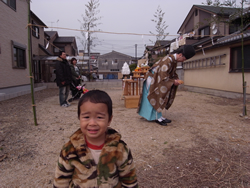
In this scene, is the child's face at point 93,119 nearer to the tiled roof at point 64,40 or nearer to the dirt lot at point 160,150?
the dirt lot at point 160,150

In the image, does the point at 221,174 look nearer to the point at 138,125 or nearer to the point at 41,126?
the point at 138,125

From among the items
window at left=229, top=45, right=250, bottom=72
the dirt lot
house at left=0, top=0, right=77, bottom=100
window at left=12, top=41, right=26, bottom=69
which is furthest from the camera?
window at left=12, top=41, right=26, bottom=69

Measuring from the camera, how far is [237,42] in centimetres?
675

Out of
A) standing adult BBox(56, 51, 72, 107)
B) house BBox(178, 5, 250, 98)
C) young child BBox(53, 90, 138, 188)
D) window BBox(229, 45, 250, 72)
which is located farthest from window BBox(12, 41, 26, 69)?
window BBox(229, 45, 250, 72)

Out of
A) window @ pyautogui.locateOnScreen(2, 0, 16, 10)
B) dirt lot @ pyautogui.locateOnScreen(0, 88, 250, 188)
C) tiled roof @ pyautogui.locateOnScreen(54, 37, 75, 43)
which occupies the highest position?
tiled roof @ pyautogui.locateOnScreen(54, 37, 75, 43)

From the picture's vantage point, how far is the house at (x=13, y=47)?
8023 millimetres

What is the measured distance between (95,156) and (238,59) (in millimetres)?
7822

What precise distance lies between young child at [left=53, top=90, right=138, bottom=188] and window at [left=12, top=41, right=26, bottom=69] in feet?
31.2

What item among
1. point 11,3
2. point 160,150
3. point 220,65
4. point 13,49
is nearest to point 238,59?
point 220,65

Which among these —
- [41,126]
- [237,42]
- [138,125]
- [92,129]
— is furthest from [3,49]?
[237,42]

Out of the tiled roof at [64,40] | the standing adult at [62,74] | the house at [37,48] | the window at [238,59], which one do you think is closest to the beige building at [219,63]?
the window at [238,59]

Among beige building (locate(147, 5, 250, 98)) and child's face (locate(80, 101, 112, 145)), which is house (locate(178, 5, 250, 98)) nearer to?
beige building (locate(147, 5, 250, 98))

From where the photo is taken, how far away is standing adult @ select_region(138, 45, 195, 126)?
354 centimetres

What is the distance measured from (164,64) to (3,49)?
A: 7835mm
